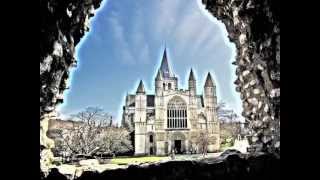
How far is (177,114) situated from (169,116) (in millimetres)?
209

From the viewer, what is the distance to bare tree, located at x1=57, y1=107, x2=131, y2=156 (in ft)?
19.3

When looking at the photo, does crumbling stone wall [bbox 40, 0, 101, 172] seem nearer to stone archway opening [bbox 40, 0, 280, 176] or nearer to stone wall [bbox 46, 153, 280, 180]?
stone archway opening [bbox 40, 0, 280, 176]

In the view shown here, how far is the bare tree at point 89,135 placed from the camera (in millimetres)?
5871

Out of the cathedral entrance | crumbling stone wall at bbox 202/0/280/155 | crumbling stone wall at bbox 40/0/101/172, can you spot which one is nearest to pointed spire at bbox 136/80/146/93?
the cathedral entrance

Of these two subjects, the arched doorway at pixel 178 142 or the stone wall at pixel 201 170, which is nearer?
the stone wall at pixel 201 170

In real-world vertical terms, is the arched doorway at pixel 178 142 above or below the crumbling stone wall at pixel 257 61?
below

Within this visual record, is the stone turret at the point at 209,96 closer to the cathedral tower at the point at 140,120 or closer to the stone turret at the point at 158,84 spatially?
the stone turret at the point at 158,84

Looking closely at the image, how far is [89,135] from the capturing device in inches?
235

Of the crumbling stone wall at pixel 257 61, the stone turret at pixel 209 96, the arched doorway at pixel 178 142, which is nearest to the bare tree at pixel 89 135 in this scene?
the arched doorway at pixel 178 142

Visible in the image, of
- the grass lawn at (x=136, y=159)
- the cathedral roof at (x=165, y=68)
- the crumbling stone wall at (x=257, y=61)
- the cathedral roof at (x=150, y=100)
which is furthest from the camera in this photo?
the crumbling stone wall at (x=257, y=61)

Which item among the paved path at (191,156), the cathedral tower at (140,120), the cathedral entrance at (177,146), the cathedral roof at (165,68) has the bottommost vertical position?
the paved path at (191,156)
